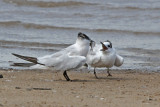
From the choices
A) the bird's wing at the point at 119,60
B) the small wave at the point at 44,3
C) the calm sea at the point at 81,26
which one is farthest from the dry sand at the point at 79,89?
the small wave at the point at 44,3

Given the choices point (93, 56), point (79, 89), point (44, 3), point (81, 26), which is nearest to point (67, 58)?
point (93, 56)

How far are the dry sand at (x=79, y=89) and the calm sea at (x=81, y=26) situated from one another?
4.08 feet

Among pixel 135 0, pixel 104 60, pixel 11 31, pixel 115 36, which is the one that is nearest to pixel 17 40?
pixel 11 31

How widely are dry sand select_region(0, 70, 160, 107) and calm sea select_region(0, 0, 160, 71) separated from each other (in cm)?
124

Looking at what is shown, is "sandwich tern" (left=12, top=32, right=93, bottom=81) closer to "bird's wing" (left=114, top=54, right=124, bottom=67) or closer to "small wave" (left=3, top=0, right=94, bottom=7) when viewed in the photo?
"bird's wing" (left=114, top=54, right=124, bottom=67)

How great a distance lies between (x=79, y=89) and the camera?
751cm

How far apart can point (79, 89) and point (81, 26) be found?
8.89 m

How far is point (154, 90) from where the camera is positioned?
761 cm

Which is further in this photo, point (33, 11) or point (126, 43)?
point (33, 11)

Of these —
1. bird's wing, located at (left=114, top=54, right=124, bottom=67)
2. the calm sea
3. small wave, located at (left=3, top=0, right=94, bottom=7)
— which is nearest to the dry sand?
bird's wing, located at (left=114, top=54, right=124, bottom=67)

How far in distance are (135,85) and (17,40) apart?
590 cm

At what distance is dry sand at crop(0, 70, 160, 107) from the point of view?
6.17m

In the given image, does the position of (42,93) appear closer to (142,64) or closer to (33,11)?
(142,64)

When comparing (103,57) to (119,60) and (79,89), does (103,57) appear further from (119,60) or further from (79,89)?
(79,89)
